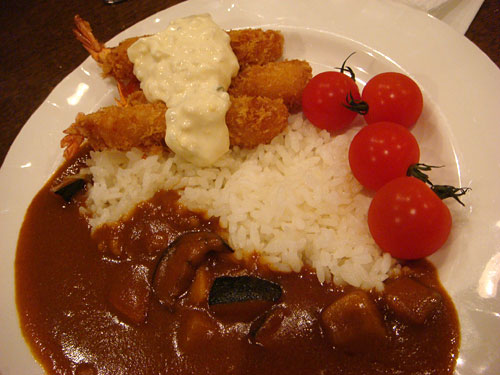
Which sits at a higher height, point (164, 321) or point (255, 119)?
point (255, 119)

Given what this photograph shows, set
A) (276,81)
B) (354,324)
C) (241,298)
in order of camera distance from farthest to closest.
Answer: (276,81), (241,298), (354,324)

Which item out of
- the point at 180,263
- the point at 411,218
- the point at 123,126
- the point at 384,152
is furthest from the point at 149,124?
the point at 411,218

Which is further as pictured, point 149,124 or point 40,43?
point 40,43

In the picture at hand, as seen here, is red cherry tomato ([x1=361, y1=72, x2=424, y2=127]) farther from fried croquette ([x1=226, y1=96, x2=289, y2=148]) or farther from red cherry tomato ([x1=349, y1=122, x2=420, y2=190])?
fried croquette ([x1=226, y1=96, x2=289, y2=148])

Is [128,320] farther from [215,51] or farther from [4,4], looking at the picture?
[4,4]

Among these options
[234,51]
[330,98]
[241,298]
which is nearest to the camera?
[241,298]

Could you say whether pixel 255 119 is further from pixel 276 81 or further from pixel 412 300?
pixel 412 300

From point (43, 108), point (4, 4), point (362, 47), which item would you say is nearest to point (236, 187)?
point (362, 47)

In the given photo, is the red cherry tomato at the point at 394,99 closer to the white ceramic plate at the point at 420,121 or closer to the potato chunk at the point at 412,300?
the white ceramic plate at the point at 420,121
